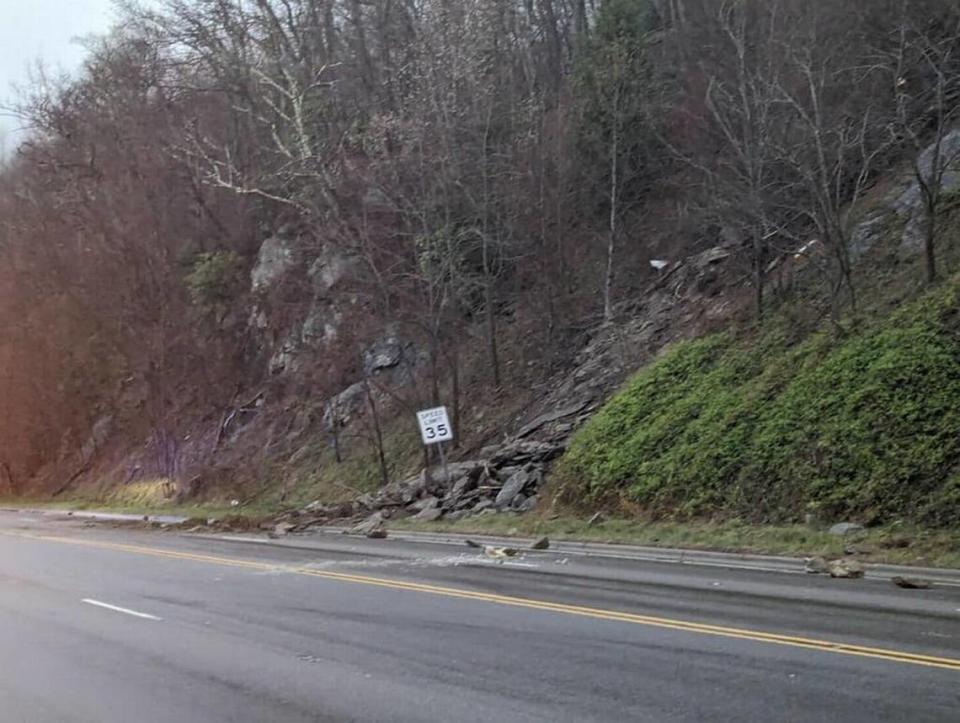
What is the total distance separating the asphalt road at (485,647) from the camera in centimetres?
732

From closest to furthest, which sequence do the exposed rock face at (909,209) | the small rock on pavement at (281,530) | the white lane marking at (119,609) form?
A: the white lane marking at (119,609)
the exposed rock face at (909,209)
the small rock on pavement at (281,530)

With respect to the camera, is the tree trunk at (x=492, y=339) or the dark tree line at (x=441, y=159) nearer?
the dark tree line at (x=441, y=159)

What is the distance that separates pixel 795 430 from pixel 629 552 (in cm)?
379

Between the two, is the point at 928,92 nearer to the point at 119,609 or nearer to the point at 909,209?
the point at 909,209

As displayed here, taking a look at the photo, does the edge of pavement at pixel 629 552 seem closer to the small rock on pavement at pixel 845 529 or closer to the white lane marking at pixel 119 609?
the small rock on pavement at pixel 845 529

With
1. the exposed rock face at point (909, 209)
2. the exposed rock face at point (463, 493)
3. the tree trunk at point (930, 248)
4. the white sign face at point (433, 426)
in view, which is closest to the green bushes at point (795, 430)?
the tree trunk at point (930, 248)

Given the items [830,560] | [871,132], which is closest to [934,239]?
[871,132]

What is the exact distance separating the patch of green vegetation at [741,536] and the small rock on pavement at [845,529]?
166mm

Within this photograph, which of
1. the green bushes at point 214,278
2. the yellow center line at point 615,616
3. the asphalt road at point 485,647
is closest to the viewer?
the asphalt road at point 485,647

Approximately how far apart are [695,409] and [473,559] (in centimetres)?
643

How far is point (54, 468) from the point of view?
1961 inches

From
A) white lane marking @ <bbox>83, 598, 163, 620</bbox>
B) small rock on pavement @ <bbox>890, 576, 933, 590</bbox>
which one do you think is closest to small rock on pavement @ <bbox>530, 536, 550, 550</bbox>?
small rock on pavement @ <bbox>890, 576, 933, 590</bbox>

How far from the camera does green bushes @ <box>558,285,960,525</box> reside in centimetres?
1577

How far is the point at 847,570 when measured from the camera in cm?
1302
